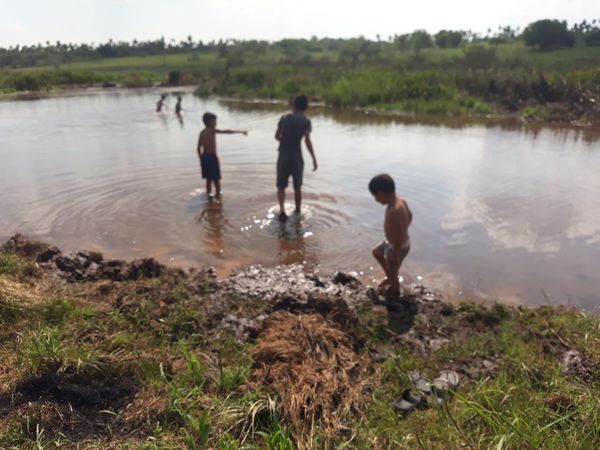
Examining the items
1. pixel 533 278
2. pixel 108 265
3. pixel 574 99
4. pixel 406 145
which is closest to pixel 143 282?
pixel 108 265

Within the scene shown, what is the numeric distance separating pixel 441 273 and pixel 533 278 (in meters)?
1.08

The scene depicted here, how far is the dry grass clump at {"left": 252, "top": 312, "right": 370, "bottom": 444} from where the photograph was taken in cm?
307

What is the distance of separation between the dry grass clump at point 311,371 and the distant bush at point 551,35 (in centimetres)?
5917

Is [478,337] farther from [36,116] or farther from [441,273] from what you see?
[36,116]

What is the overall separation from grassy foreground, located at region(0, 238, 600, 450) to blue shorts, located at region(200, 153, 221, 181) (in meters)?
3.93

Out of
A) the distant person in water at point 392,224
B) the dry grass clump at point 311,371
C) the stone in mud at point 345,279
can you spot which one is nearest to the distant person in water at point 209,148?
the stone in mud at point 345,279

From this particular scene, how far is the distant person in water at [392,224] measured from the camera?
490 cm

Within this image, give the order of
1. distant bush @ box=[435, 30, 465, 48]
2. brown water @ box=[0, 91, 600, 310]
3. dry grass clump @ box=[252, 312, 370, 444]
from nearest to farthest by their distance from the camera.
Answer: dry grass clump @ box=[252, 312, 370, 444] → brown water @ box=[0, 91, 600, 310] → distant bush @ box=[435, 30, 465, 48]

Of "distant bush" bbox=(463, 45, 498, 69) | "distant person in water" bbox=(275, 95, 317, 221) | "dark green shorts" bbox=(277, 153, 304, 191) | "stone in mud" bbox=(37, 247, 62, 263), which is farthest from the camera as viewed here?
"distant bush" bbox=(463, 45, 498, 69)

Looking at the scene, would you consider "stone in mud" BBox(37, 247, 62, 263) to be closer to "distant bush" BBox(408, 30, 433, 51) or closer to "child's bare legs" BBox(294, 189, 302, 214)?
"child's bare legs" BBox(294, 189, 302, 214)

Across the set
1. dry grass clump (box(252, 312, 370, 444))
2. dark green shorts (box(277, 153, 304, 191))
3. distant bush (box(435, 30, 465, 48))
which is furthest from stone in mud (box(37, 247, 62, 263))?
distant bush (box(435, 30, 465, 48))

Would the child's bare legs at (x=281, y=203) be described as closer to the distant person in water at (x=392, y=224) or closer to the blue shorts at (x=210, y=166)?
the blue shorts at (x=210, y=166)

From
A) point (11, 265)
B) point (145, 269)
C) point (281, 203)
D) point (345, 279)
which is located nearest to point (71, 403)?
point (145, 269)

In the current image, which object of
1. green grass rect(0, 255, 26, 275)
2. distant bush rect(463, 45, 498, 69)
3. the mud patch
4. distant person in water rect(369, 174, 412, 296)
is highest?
distant bush rect(463, 45, 498, 69)
